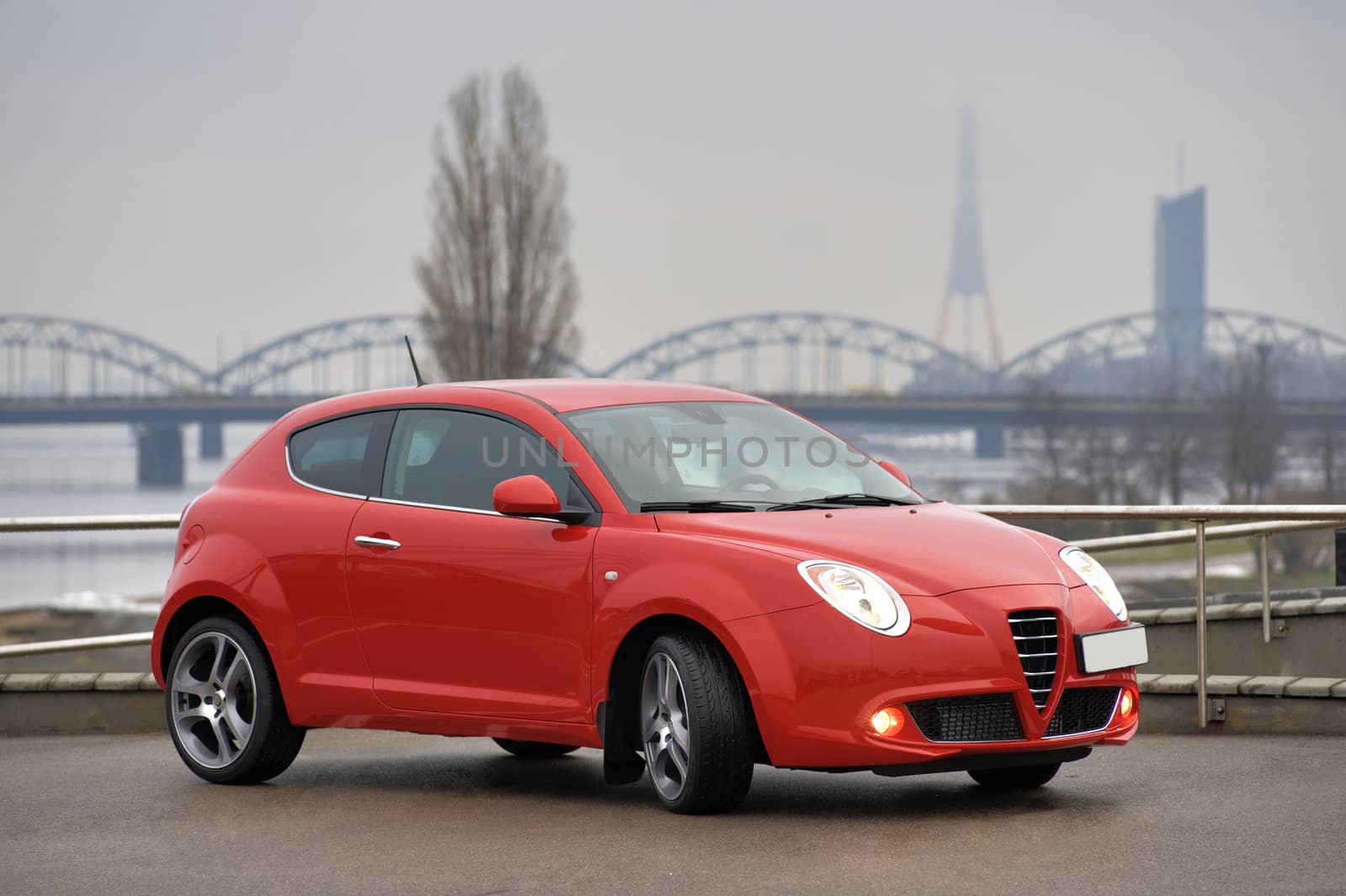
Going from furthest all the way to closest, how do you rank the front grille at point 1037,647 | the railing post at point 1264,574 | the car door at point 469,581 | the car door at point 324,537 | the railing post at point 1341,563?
the railing post at point 1341,563 < the railing post at point 1264,574 < the car door at point 324,537 < the car door at point 469,581 < the front grille at point 1037,647

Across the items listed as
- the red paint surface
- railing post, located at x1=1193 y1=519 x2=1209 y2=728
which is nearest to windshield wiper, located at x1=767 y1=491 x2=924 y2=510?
the red paint surface

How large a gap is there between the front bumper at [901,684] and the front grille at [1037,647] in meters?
0.02

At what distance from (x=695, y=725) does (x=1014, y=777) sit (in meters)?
1.56

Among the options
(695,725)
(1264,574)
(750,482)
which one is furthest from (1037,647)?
(1264,574)

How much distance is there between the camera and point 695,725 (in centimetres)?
601

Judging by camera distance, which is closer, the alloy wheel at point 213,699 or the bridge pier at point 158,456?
the alloy wheel at point 213,699

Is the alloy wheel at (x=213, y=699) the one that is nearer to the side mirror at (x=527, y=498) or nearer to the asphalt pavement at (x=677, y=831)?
the asphalt pavement at (x=677, y=831)

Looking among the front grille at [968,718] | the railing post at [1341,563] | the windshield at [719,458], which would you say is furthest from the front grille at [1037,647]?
the railing post at [1341,563]

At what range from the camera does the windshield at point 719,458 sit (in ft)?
21.7

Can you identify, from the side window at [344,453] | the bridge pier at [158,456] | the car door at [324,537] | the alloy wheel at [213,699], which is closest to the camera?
the car door at [324,537]

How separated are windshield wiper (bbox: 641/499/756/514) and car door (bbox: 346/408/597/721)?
251 mm

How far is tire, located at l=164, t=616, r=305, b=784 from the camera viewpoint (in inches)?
293

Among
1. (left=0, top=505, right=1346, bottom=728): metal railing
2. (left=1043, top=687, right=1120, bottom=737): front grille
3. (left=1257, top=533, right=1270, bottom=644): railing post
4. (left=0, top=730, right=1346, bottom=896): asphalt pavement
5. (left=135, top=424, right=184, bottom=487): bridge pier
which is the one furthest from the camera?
(left=135, top=424, right=184, bottom=487): bridge pier

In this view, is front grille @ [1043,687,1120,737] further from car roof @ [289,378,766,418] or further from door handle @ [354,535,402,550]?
door handle @ [354,535,402,550]
